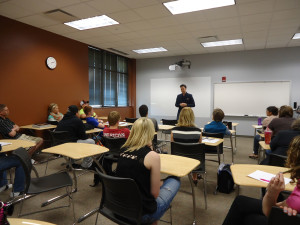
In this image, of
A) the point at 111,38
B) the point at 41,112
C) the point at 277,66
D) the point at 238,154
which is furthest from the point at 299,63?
the point at 41,112

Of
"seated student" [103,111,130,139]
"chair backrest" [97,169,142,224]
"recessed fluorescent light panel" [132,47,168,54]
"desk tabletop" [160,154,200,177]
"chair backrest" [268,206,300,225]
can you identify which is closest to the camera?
"chair backrest" [268,206,300,225]

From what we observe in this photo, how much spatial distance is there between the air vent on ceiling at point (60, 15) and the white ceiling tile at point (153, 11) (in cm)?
139

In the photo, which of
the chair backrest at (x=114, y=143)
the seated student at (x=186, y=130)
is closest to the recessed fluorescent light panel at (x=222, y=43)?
the seated student at (x=186, y=130)

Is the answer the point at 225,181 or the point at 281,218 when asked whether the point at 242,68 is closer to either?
the point at 225,181

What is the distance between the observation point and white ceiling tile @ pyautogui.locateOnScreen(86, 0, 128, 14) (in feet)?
12.0

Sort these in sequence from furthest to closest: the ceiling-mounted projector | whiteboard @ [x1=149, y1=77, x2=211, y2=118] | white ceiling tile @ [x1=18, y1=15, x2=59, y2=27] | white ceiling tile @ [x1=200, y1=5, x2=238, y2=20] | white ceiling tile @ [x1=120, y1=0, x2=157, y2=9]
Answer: whiteboard @ [x1=149, y1=77, x2=211, y2=118] < the ceiling-mounted projector < white ceiling tile @ [x1=18, y1=15, x2=59, y2=27] < white ceiling tile @ [x1=200, y1=5, x2=238, y2=20] < white ceiling tile @ [x1=120, y1=0, x2=157, y2=9]

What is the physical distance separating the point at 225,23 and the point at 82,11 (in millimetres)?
3036

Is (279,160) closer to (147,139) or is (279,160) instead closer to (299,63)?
(147,139)

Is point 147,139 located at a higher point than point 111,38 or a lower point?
lower

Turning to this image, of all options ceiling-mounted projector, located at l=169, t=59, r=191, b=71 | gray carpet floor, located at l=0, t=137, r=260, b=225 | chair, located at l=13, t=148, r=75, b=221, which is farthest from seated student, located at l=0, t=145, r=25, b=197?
ceiling-mounted projector, located at l=169, t=59, r=191, b=71

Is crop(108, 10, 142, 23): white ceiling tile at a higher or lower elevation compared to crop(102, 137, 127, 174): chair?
higher

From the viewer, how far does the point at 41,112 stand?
5312mm

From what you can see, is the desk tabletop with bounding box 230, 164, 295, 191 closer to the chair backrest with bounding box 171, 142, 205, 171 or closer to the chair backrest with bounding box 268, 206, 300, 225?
the chair backrest with bounding box 268, 206, 300, 225

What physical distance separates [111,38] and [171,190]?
16.7ft
